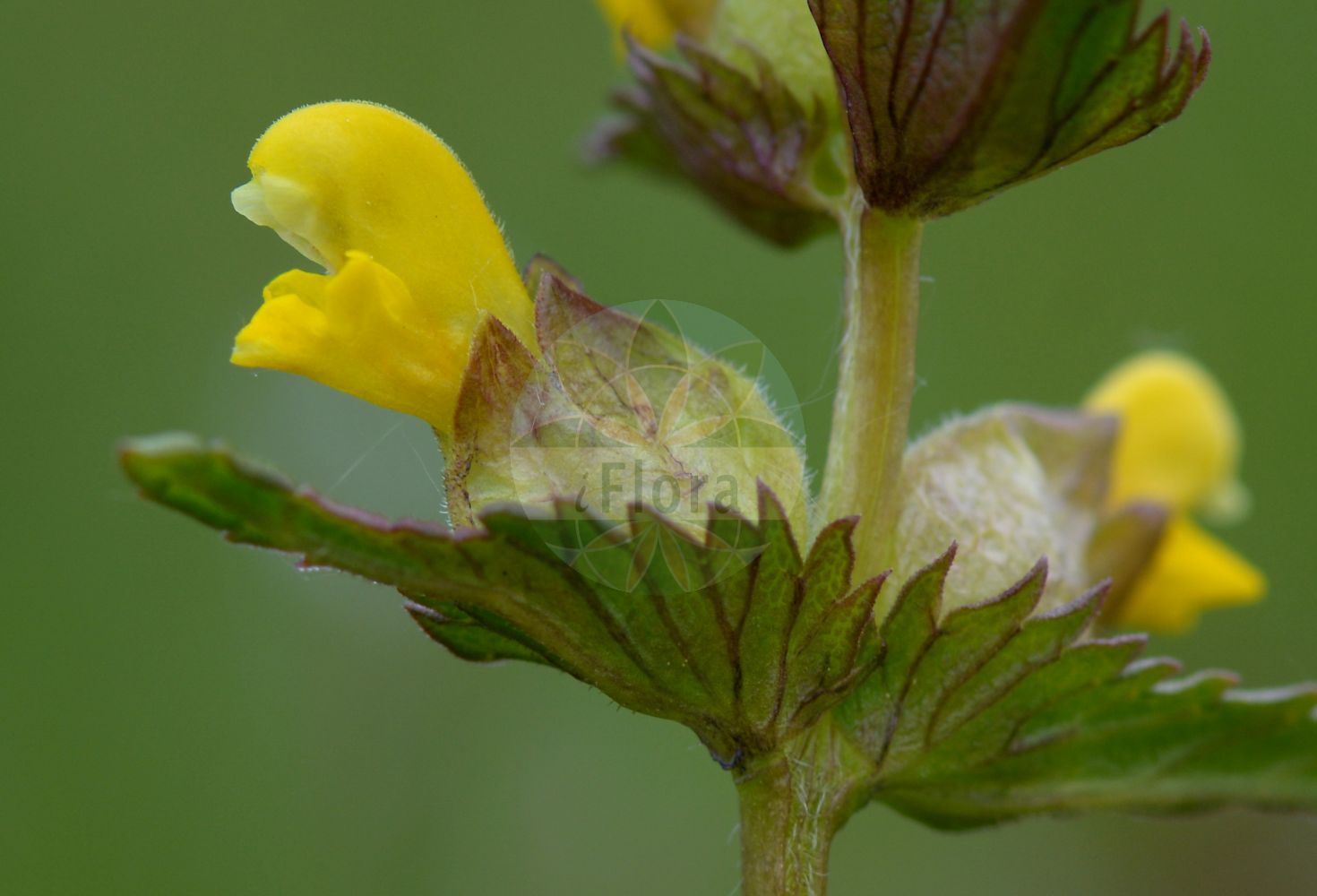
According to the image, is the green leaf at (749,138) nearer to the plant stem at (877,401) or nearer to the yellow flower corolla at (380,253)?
the plant stem at (877,401)

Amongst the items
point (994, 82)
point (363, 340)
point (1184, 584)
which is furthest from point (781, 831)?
point (1184, 584)

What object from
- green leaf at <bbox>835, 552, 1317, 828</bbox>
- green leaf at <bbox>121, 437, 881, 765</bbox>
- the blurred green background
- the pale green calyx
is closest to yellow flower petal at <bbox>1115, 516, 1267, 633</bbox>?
the pale green calyx

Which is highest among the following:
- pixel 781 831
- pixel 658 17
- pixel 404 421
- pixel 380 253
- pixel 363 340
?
pixel 404 421

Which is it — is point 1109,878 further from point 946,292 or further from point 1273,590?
point 946,292

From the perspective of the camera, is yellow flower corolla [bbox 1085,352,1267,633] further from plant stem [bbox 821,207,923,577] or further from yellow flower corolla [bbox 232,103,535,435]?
yellow flower corolla [bbox 232,103,535,435]

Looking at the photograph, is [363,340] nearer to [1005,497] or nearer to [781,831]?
[781,831]
